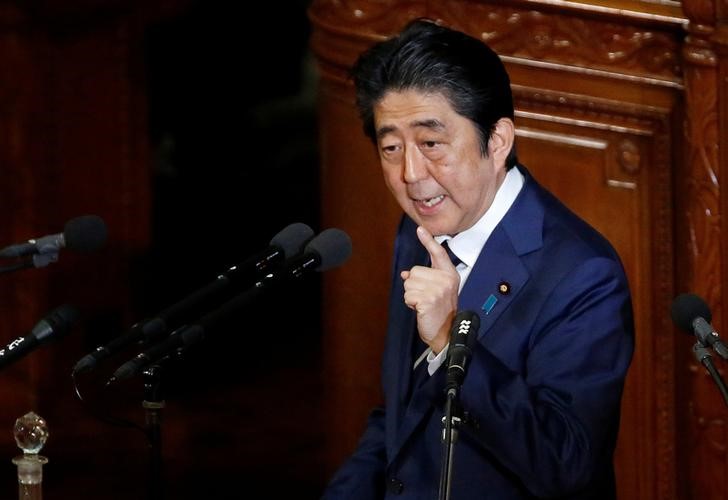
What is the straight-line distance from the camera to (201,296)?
338 centimetres

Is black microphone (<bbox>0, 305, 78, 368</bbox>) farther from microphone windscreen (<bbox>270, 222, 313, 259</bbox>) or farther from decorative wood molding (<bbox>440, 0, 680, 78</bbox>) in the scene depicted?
decorative wood molding (<bbox>440, 0, 680, 78</bbox>)

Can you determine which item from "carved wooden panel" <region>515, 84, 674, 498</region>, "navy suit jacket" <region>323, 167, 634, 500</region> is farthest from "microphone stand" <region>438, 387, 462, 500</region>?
"carved wooden panel" <region>515, 84, 674, 498</region>

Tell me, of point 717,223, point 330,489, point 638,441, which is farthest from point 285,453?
point 330,489

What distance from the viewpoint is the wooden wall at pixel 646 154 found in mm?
4691

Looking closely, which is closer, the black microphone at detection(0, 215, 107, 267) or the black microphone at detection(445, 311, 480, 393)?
the black microphone at detection(445, 311, 480, 393)

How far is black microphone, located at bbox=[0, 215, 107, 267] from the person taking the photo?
3584mm

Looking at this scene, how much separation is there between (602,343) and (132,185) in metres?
4.55

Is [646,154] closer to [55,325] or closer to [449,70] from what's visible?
[449,70]

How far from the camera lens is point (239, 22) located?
9.35m

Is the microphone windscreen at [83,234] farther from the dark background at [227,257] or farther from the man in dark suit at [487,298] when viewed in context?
the dark background at [227,257]

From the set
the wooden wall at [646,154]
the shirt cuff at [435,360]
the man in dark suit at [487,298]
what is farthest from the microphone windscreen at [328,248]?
the wooden wall at [646,154]

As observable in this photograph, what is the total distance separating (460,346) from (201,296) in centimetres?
64

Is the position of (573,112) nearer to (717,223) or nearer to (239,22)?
(717,223)

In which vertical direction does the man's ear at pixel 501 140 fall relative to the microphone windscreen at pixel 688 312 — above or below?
above
